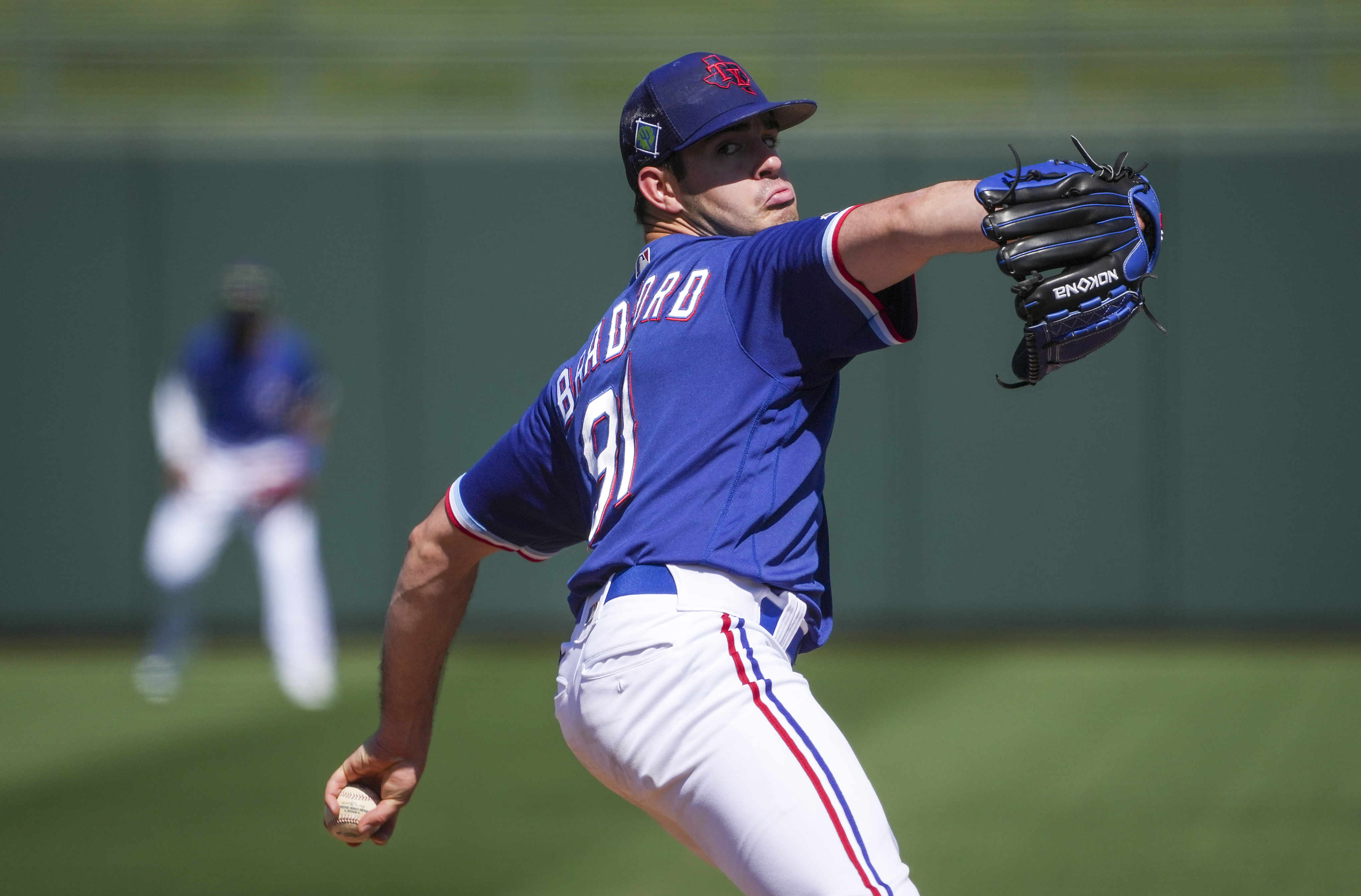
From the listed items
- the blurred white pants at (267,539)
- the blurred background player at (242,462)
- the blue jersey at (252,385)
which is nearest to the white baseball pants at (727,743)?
the blurred white pants at (267,539)

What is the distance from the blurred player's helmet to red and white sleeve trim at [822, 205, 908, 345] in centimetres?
673

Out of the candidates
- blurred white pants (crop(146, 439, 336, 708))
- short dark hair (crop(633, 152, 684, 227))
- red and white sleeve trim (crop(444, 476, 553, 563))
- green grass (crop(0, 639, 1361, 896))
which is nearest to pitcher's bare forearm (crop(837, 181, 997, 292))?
short dark hair (crop(633, 152, 684, 227))

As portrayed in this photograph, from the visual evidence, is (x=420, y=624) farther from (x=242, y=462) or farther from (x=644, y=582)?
(x=242, y=462)

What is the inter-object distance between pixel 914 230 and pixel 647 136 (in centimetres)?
76

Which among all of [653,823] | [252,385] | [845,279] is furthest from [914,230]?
[252,385]

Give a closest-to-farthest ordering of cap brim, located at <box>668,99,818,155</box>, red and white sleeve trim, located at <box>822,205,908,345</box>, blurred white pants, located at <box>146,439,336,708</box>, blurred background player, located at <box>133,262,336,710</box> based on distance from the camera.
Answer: red and white sleeve trim, located at <box>822,205,908,345</box> < cap brim, located at <box>668,99,818,155</box> < blurred white pants, located at <box>146,439,336,708</box> < blurred background player, located at <box>133,262,336,710</box>

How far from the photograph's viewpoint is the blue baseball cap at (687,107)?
7.84 feet

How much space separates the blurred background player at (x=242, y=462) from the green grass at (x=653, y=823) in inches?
22.7

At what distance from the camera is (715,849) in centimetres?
201

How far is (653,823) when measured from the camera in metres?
5.52

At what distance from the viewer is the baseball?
2555 millimetres

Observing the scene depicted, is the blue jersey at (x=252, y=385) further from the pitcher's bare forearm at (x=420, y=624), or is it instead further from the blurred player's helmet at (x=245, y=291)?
the pitcher's bare forearm at (x=420, y=624)

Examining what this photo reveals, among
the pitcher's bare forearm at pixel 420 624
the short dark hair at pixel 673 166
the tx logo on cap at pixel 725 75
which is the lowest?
the pitcher's bare forearm at pixel 420 624

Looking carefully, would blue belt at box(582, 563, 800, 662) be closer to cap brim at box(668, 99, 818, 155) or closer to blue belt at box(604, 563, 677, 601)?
blue belt at box(604, 563, 677, 601)
